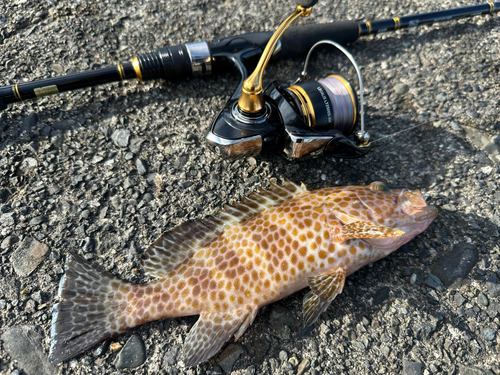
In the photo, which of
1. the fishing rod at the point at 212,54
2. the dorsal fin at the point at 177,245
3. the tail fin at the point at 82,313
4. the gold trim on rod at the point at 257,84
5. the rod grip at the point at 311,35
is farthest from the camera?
the rod grip at the point at 311,35

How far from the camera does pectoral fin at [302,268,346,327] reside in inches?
91.5

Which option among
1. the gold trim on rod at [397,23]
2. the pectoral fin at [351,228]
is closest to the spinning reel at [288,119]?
the pectoral fin at [351,228]

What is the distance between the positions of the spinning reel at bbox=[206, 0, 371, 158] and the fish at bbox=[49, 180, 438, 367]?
503 mm

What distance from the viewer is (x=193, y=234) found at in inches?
99.3

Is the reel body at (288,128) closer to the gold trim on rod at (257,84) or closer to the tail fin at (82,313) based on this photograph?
the gold trim on rod at (257,84)

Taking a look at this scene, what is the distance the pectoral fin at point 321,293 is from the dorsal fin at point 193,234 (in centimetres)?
62

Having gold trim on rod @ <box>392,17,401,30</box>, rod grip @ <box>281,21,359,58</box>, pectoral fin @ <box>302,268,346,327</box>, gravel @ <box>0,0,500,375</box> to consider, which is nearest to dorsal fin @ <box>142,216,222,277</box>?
gravel @ <box>0,0,500,375</box>

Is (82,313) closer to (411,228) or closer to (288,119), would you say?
(288,119)

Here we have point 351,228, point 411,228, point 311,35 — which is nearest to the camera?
point 351,228

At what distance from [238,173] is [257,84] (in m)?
0.77

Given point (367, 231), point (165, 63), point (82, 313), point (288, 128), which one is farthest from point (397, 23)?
point (82, 313)

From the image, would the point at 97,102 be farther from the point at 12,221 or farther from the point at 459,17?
the point at 459,17

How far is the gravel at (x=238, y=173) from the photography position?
2.44m

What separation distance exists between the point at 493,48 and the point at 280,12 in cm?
236
